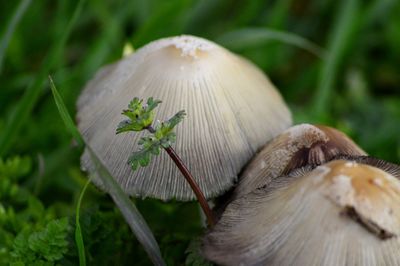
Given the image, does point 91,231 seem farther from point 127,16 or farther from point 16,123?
point 127,16

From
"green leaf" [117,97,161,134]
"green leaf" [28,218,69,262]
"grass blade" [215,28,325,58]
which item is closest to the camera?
"green leaf" [117,97,161,134]

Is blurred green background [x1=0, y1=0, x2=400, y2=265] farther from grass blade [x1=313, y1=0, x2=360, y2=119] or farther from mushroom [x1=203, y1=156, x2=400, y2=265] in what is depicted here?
mushroom [x1=203, y1=156, x2=400, y2=265]

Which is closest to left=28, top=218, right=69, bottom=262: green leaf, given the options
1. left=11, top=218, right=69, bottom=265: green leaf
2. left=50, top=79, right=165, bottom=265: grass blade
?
left=11, top=218, right=69, bottom=265: green leaf

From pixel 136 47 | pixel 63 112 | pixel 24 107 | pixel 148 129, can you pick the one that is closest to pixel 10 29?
pixel 24 107

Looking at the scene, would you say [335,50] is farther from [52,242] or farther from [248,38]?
[52,242]

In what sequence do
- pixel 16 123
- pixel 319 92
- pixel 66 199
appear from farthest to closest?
1. pixel 319 92
2. pixel 66 199
3. pixel 16 123

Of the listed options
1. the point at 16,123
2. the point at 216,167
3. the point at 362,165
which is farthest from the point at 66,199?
the point at 362,165

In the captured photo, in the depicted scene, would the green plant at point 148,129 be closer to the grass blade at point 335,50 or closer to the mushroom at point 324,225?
the mushroom at point 324,225
